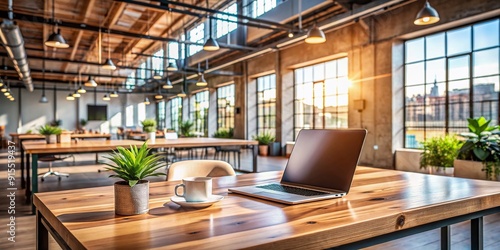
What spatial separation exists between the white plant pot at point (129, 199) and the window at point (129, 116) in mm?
23386

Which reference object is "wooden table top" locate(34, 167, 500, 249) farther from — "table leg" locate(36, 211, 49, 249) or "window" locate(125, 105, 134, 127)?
"window" locate(125, 105, 134, 127)

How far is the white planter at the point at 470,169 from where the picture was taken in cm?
461

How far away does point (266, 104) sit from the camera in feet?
40.1

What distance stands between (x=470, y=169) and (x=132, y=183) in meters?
5.01

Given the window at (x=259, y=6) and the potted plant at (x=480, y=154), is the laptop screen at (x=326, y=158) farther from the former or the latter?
the window at (x=259, y=6)

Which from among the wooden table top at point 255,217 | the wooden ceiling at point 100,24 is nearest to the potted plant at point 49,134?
the wooden ceiling at point 100,24

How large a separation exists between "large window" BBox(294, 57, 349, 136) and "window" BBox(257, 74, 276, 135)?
1.06m

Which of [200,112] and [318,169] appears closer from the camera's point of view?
[318,169]

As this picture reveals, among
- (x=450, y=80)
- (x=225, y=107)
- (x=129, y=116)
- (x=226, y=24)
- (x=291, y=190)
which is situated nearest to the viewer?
(x=291, y=190)

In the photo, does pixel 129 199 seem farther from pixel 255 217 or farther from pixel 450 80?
pixel 450 80

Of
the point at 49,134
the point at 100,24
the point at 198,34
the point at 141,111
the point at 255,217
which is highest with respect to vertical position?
the point at 198,34

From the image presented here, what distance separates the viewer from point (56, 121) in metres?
20.4

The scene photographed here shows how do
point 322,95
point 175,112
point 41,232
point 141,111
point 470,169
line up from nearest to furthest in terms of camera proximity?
point 41,232 < point 470,169 < point 322,95 < point 175,112 < point 141,111

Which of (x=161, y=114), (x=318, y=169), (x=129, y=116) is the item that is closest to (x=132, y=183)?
(x=318, y=169)
